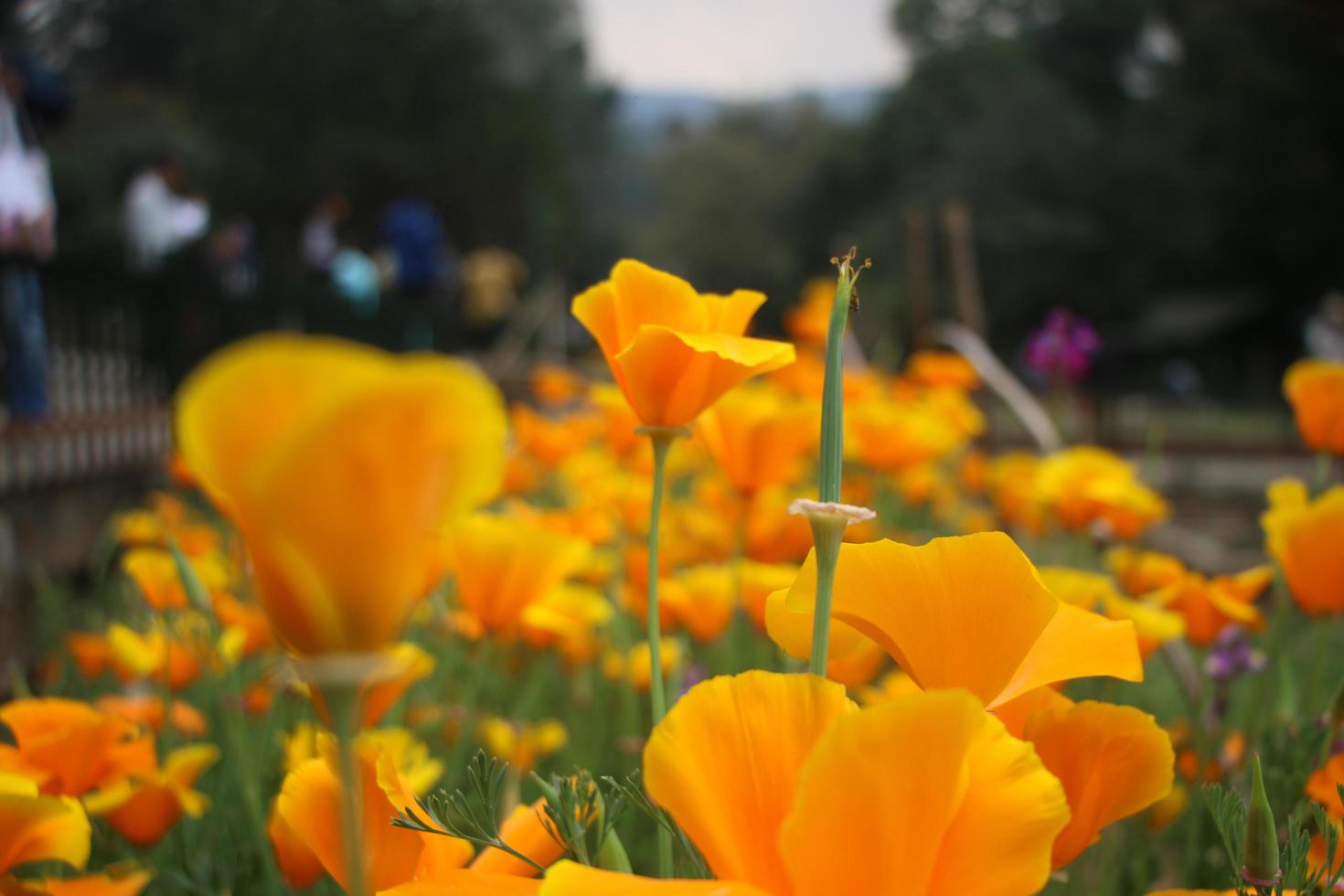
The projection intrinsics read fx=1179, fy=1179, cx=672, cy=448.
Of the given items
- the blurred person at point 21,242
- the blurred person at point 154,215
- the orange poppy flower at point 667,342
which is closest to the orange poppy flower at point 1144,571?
the orange poppy flower at point 667,342

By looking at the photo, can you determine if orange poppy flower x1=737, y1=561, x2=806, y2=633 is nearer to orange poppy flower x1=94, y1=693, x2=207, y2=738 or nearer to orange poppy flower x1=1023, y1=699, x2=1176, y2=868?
orange poppy flower x1=1023, y1=699, x2=1176, y2=868

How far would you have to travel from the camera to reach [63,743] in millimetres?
602

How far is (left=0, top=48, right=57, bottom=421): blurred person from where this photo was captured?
3.39 m

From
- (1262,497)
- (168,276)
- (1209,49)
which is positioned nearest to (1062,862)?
(168,276)

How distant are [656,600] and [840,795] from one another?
7.0 inches

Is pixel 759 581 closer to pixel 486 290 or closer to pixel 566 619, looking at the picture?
pixel 566 619

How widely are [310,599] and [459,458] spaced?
50mm

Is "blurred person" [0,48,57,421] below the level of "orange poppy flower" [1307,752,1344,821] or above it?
above

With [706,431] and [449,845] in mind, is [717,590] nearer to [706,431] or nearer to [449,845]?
[706,431]

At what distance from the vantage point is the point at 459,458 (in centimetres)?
28

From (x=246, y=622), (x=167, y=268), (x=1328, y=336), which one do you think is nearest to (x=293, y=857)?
(x=246, y=622)

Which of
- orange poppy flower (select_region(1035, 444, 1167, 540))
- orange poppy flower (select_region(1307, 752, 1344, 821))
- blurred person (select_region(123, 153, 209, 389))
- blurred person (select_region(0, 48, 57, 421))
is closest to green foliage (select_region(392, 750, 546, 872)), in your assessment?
orange poppy flower (select_region(1307, 752, 1344, 821))

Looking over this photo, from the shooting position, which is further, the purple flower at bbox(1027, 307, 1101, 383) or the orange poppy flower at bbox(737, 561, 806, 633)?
the purple flower at bbox(1027, 307, 1101, 383)

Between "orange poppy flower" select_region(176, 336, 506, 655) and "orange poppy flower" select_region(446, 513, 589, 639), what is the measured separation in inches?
23.3
